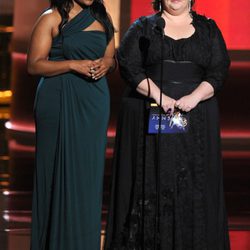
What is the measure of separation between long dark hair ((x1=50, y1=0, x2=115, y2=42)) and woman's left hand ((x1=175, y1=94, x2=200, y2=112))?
0.46 m

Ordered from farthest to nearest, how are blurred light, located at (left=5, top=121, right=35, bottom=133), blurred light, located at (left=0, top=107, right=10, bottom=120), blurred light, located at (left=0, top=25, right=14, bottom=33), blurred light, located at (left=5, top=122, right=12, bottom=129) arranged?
1. blurred light, located at (left=0, top=107, right=10, bottom=120)
2. blurred light, located at (left=0, top=25, right=14, bottom=33)
3. blurred light, located at (left=5, top=122, right=12, bottom=129)
4. blurred light, located at (left=5, top=121, right=35, bottom=133)

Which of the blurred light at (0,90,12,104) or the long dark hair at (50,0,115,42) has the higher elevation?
the blurred light at (0,90,12,104)

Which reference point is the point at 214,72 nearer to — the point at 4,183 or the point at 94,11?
the point at 94,11

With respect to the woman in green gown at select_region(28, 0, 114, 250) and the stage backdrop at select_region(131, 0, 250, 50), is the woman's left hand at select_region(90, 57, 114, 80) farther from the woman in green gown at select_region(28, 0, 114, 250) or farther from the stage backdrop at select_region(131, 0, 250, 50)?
the stage backdrop at select_region(131, 0, 250, 50)

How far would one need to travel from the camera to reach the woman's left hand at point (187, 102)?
390cm

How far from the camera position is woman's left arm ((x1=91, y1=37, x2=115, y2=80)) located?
3.82m

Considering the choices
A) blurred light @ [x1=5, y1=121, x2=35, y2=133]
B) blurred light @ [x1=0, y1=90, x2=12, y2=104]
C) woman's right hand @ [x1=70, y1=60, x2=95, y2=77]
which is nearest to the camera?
woman's right hand @ [x1=70, y1=60, x2=95, y2=77]

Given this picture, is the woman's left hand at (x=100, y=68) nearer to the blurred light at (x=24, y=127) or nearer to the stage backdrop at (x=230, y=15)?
the stage backdrop at (x=230, y=15)

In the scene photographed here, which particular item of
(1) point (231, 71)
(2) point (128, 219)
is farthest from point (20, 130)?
(2) point (128, 219)

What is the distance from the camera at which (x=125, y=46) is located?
4.04 m

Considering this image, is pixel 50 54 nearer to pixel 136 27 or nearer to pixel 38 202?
pixel 136 27

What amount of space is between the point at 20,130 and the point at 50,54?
4786 millimetres

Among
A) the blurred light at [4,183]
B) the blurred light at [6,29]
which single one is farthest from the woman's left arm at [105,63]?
the blurred light at [6,29]

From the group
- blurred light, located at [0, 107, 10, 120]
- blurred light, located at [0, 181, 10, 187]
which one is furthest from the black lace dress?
blurred light, located at [0, 107, 10, 120]
